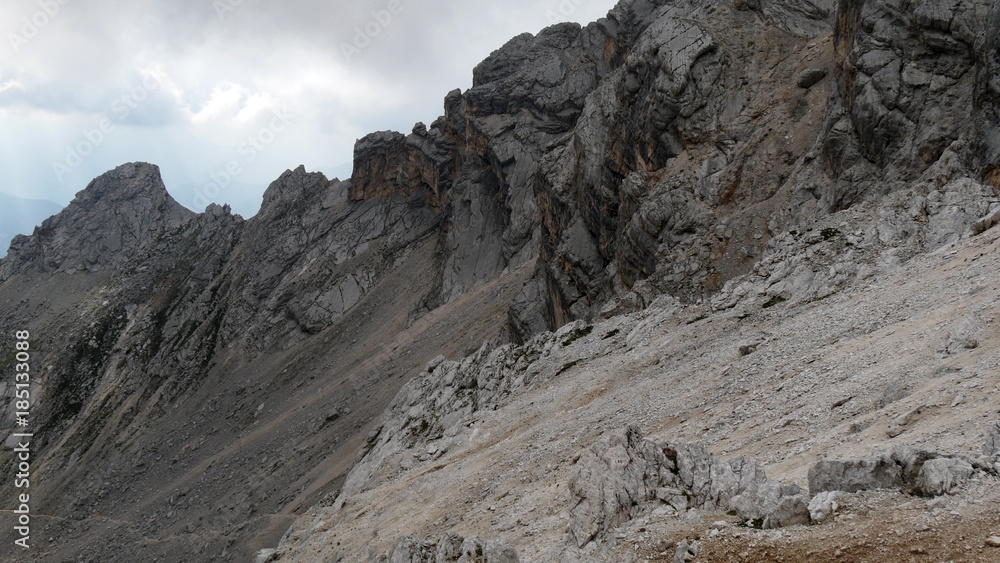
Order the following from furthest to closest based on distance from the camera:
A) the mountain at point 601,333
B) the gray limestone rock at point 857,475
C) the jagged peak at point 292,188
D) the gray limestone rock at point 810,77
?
the jagged peak at point 292,188, the gray limestone rock at point 810,77, the mountain at point 601,333, the gray limestone rock at point 857,475

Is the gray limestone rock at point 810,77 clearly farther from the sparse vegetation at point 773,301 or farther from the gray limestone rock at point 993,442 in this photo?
the gray limestone rock at point 993,442

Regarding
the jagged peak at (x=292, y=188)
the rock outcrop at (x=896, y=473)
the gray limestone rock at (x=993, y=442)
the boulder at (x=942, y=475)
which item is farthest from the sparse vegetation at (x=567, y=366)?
the jagged peak at (x=292, y=188)

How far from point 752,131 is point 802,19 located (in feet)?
42.4

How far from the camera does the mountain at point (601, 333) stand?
47.4 feet

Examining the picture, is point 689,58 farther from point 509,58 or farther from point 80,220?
point 80,220

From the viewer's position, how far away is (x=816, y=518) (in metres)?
10.7

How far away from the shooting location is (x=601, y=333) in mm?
33500

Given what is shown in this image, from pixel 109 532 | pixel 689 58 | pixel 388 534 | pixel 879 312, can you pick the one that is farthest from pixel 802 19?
pixel 109 532

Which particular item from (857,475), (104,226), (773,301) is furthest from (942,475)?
(104,226)

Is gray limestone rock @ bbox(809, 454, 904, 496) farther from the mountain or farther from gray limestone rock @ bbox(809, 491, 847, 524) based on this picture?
gray limestone rock @ bbox(809, 491, 847, 524)

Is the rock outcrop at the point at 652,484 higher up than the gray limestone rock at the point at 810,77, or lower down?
lower down

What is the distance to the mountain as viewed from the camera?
1444 cm

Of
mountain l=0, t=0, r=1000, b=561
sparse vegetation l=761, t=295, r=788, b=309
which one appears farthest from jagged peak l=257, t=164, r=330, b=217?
sparse vegetation l=761, t=295, r=788, b=309

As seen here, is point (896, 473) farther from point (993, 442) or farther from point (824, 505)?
point (993, 442)
